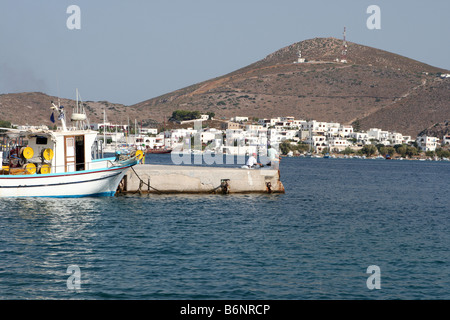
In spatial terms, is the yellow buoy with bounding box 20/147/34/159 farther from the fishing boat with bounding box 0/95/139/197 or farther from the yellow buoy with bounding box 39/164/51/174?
the yellow buoy with bounding box 39/164/51/174

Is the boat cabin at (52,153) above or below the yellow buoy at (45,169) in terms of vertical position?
above

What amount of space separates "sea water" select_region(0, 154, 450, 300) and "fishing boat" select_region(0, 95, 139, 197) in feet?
3.69

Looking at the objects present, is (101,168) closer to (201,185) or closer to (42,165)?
(42,165)

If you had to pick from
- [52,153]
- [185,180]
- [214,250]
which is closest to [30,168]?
[52,153]

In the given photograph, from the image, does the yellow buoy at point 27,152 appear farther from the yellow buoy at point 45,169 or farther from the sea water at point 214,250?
the sea water at point 214,250

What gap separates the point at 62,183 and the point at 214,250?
16.3 metres

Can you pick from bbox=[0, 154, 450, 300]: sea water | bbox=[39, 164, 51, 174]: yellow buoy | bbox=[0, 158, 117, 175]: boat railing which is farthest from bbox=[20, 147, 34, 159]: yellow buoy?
bbox=[0, 154, 450, 300]: sea water

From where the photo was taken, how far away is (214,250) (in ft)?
69.9

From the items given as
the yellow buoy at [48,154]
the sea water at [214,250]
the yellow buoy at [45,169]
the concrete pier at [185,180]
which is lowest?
the sea water at [214,250]

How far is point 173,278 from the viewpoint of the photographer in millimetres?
16938

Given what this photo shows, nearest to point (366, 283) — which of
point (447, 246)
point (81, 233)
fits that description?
point (447, 246)

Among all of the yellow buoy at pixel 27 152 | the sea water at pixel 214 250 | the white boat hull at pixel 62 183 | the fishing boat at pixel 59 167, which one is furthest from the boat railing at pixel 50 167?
the sea water at pixel 214 250

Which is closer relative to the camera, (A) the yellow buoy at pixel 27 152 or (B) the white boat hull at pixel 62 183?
(B) the white boat hull at pixel 62 183

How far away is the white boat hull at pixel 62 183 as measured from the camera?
110ft
